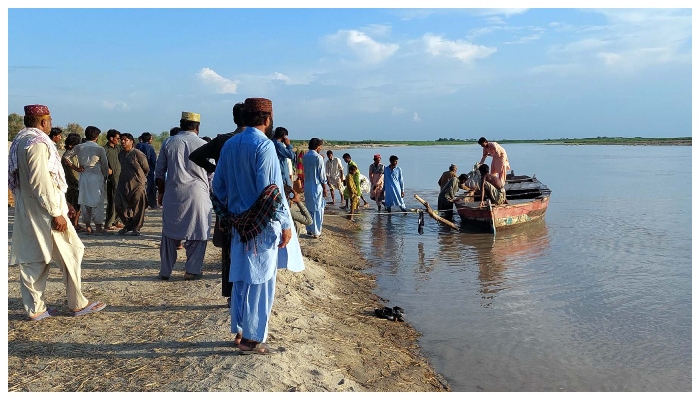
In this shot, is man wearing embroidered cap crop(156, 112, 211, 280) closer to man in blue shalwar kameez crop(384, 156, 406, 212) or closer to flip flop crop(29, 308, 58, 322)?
flip flop crop(29, 308, 58, 322)

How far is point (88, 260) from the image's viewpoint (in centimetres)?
715

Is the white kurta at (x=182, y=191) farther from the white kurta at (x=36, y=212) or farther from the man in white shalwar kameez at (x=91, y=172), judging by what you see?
the man in white shalwar kameez at (x=91, y=172)

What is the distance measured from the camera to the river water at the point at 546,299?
17.3ft

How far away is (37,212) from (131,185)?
4.41 meters

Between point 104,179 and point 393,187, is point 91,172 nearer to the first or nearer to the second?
point 104,179

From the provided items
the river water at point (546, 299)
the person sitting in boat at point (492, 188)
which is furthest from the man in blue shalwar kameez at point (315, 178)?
the person sitting in boat at point (492, 188)

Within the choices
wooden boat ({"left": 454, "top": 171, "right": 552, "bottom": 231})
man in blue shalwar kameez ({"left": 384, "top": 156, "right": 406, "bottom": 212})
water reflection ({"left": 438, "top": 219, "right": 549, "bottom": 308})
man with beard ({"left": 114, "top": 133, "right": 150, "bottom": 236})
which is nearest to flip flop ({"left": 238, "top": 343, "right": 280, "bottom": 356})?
water reflection ({"left": 438, "top": 219, "right": 549, "bottom": 308})

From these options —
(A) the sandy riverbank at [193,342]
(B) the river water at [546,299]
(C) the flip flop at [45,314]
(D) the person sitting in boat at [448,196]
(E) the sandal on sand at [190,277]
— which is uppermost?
(D) the person sitting in boat at [448,196]

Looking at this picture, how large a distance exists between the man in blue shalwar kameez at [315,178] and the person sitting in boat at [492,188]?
3.74 metres

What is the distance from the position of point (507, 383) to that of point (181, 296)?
2.90 m

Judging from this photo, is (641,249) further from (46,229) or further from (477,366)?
(46,229)

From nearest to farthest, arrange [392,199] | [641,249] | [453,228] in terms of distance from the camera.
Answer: [641,249] → [453,228] → [392,199]

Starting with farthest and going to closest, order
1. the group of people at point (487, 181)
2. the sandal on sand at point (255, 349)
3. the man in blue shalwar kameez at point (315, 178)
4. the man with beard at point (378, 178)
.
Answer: the man with beard at point (378, 178) → the group of people at point (487, 181) → the man in blue shalwar kameez at point (315, 178) → the sandal on sand at point (255, 349)

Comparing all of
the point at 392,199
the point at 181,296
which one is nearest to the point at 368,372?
the point at 181,296
